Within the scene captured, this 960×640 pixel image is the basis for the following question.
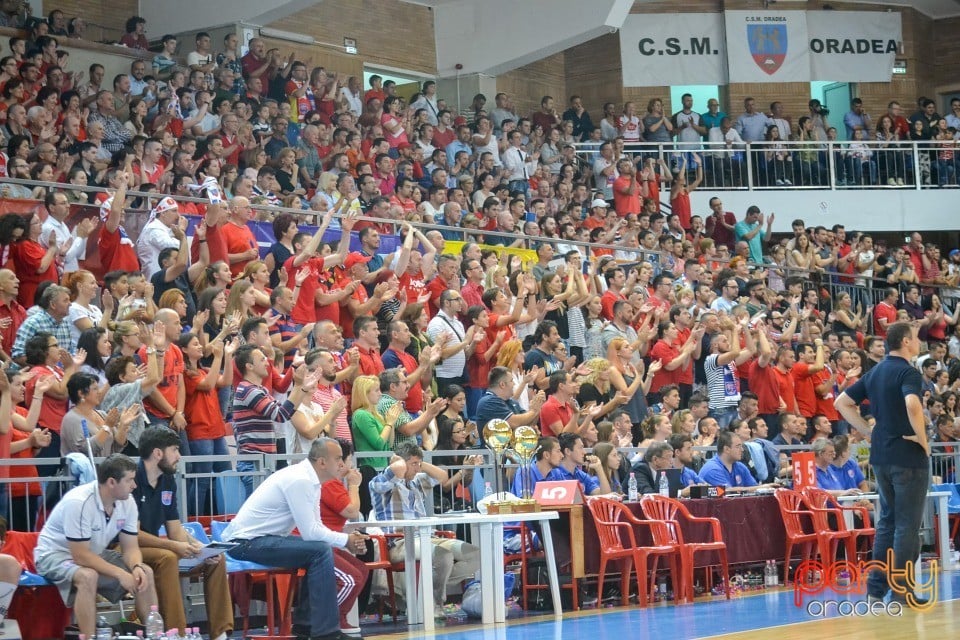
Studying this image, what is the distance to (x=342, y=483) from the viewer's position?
10.2 m

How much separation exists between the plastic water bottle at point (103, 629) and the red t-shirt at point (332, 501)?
171cm

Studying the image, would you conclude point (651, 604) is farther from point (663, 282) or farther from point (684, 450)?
point (663, 282)

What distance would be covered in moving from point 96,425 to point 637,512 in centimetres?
488

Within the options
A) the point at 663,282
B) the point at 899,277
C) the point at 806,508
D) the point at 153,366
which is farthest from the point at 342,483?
the point at 899,277

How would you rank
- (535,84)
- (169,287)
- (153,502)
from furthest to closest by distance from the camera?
(535,84) → (169,287) → (153,502)

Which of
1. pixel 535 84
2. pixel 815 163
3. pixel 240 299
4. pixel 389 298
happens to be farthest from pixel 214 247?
pixel 815 163

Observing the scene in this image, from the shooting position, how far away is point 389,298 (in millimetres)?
14320

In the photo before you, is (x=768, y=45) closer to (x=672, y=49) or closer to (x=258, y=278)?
(x=672, y=49)

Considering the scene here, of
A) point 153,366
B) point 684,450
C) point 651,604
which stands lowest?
point 651,604

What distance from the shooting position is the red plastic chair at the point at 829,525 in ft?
43.6

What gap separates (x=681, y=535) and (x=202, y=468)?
4060 millimetres

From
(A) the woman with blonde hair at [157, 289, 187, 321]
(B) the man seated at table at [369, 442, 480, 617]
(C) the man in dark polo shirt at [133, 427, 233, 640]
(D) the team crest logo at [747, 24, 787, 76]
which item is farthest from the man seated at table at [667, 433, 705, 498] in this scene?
(D) the team crest logo at [747, 24, 787, 76]

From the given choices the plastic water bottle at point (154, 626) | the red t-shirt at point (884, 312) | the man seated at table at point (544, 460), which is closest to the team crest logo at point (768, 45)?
the red t-shirt at point (884, 312)

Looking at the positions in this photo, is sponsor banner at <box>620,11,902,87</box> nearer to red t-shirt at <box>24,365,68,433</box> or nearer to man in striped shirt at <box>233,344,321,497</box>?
man in striped shirt at <box>233,344,321,497</box>
